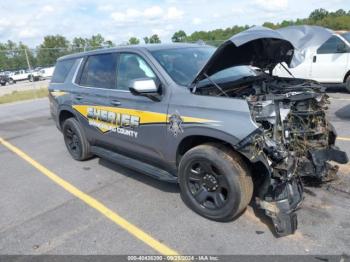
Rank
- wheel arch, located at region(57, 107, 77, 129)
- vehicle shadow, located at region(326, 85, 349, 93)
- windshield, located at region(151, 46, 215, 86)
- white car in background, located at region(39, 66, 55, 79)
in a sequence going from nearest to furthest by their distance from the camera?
windshield, located at region(151, 46, 215, 86)
wheel arch, located at region(57, 107, 77, 129)
vehicle shadow, located at region(326, 85, 349, 93)
white car in background, located at region(39, 66, 55, 79)

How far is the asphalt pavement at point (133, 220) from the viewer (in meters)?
3.38

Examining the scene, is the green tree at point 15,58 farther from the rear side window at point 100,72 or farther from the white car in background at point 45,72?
the rear side window at point 100,72

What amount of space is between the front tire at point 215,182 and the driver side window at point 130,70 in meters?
1.17

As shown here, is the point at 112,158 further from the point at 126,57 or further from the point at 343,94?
Result: the point at 343,94

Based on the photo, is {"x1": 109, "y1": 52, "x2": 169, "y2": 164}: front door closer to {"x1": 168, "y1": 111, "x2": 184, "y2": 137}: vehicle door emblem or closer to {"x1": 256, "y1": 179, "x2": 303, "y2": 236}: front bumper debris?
{"x1": 168, "y1": 111, "x2": 184, "y2": 137}: vehicle door emblem

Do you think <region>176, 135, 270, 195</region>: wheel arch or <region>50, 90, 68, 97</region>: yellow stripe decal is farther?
<region>50, 90, 68, 97</region>: yellow stripe decal

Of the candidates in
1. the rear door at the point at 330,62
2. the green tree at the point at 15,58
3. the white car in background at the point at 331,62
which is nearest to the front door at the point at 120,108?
the white car in background at the point at 331,62

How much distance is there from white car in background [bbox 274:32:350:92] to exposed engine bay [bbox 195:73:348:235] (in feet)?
21.6

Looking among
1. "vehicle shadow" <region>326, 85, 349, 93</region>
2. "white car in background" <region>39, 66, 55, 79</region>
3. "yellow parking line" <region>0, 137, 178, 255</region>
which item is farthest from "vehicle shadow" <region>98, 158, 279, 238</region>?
"white car in background" <region>39, 66, 55, 79</region>

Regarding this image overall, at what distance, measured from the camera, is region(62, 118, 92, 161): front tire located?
5.72 metres

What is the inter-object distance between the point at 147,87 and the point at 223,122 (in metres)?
0.97

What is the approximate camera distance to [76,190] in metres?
4.95

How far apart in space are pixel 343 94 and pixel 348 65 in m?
0.85

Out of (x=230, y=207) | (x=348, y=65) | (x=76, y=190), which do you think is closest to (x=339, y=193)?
(x=230, y=207)
